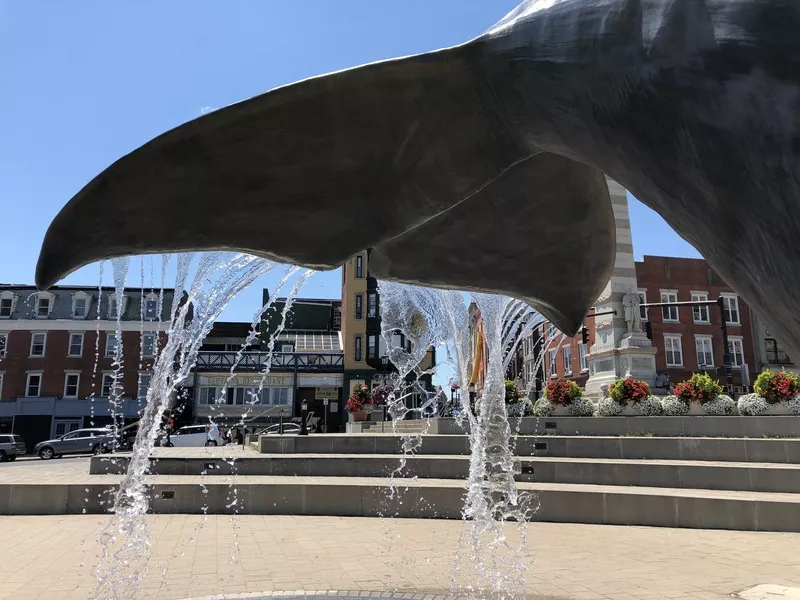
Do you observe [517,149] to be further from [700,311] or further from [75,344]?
[75,344]

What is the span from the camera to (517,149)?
2.10 m

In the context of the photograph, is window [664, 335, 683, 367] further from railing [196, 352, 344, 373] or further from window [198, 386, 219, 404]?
window [198, 386, 219, 404]

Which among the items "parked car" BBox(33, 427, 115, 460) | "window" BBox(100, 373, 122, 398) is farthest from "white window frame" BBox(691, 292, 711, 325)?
"window" BBox(100, 373, 122, 398)

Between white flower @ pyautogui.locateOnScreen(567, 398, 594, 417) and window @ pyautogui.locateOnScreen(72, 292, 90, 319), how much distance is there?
41.1 metres

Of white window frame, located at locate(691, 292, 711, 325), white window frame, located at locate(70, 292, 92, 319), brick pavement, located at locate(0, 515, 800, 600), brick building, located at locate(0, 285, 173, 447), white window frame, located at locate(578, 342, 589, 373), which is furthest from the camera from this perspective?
white window frame, located at locate(70, 292, 92, 319)

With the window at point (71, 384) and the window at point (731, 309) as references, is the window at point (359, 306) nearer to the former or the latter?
the window at point (71, 384)

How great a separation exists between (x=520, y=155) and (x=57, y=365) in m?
49.2

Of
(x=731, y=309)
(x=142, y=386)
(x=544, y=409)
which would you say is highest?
(x=731, y=309)

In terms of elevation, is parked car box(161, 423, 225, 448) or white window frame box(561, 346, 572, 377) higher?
white window frame box(561, 346, 572, 377)

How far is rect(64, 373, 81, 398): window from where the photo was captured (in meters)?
43.6

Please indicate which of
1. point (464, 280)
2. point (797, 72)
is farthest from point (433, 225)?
point (797, 72)

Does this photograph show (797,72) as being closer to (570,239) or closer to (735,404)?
(570,239)

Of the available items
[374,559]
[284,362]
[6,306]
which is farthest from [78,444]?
[374,559]

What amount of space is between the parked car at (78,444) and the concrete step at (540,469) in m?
19.2
